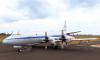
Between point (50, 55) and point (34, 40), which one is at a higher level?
point (34, 40)

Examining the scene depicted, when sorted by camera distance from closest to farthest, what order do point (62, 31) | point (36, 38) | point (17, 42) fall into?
point (17, 42)
point (36, 38)
point (62, 31)

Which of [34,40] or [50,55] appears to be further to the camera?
[34,40]

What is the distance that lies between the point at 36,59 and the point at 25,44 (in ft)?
34.2

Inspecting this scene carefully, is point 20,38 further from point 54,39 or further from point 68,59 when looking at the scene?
point 68,59

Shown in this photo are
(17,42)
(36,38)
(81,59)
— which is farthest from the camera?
(36,38)

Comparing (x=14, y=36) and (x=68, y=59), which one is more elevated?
(x=14, y=36)

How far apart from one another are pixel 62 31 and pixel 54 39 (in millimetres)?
2178

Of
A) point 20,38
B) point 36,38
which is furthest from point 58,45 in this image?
point 20,38

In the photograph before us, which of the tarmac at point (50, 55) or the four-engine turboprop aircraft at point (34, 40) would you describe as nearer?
the tarmac at point (50, 55)

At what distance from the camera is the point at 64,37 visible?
2778 cm

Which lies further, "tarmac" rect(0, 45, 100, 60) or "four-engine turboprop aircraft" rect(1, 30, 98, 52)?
"four-engine turboprop aircraft" rect(1, 30, 98, 52)

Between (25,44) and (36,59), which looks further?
(25,44)

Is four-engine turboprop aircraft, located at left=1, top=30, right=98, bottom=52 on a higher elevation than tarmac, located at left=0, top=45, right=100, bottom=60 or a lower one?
higher

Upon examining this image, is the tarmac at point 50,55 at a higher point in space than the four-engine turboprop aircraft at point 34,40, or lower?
lower
